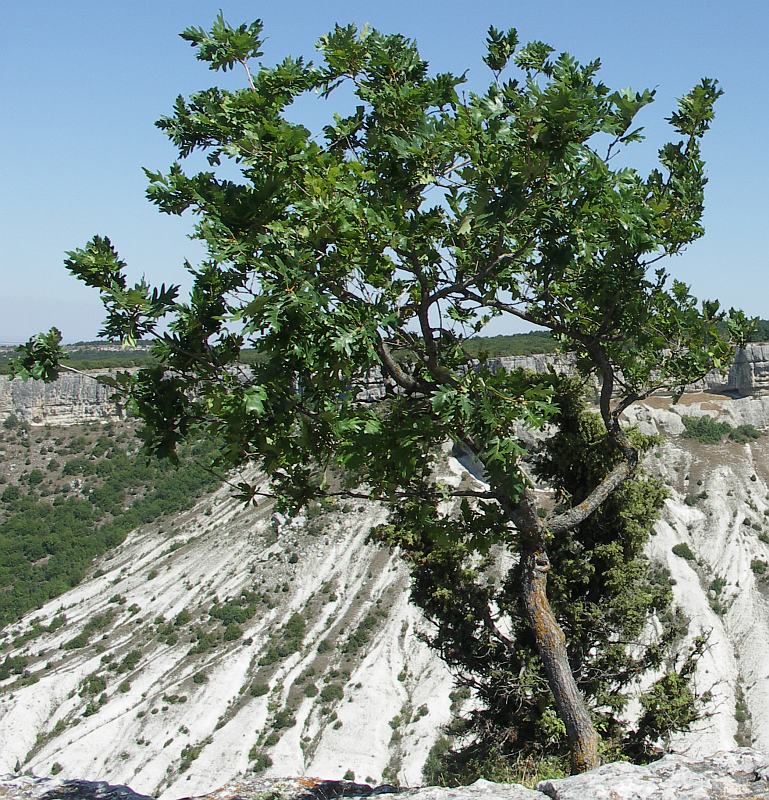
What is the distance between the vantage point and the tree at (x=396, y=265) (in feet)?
17.0

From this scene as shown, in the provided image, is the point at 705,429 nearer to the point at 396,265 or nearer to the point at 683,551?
the point at 683,551

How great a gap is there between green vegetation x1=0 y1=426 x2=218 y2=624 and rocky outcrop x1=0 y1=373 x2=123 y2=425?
6.40ft

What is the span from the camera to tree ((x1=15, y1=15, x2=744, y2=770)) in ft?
17.0

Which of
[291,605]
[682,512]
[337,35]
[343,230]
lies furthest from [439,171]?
[682,512]

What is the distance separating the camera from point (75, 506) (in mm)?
62500

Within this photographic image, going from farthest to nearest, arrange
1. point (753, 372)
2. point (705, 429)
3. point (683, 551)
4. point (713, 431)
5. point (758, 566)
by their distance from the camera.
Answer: point (753, 372) < point (705, 429) < point (713, 431) < point (683, 551) < point (758, 566)

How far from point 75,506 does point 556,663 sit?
62.3 meters

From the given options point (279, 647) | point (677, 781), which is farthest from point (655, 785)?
point (279, 647)

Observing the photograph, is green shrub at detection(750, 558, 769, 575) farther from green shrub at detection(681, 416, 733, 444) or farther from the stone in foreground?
the stone in foreground

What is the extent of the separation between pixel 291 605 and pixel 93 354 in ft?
172

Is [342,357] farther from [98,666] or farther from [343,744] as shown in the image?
[98,666]

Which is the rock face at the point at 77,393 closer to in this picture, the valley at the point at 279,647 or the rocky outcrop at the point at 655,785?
the valley at the point at 279,647

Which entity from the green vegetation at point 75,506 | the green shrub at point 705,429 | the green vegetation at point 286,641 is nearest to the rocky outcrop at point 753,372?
the green shrub at point 705,429

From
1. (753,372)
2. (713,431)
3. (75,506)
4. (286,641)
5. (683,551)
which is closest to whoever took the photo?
(286,641)
